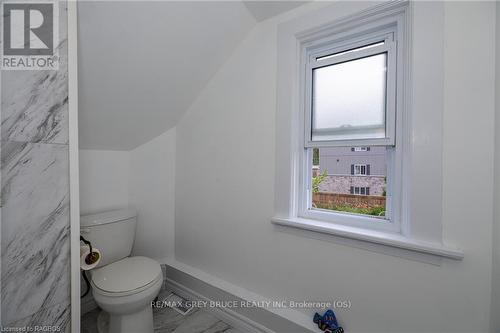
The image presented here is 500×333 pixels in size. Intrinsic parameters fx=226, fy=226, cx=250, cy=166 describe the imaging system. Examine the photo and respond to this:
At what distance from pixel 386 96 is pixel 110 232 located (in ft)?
6.30

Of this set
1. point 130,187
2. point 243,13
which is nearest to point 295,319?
point 130,187

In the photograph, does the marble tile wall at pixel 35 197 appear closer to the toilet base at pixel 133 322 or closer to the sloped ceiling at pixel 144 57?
the sloped ceiling at pixel 144 57

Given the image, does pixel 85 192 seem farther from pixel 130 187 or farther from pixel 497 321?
pixel 497 321

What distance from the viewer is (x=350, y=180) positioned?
1374 millimetres

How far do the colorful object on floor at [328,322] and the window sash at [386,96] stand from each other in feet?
3.13

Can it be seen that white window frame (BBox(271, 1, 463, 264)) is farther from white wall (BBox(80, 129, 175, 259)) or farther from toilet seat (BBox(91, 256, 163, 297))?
white wall (BBox(80, 129, 175, 259))

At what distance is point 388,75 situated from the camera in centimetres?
123

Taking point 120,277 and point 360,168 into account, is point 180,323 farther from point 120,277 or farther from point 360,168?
point 360,168

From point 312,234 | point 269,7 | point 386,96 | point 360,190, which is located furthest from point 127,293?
point 269,7

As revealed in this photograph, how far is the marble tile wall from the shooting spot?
3.03 ft

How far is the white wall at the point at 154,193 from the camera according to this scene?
193cm

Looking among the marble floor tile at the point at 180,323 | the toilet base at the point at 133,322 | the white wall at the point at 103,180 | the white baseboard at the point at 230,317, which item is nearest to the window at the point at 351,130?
the white baseboard at the point at 230,317

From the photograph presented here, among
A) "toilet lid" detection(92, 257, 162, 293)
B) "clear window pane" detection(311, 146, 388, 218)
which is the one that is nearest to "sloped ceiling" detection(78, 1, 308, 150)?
"toilet lid" detection(92, 257, 162, 293)

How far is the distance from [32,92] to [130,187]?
42.4 inches
